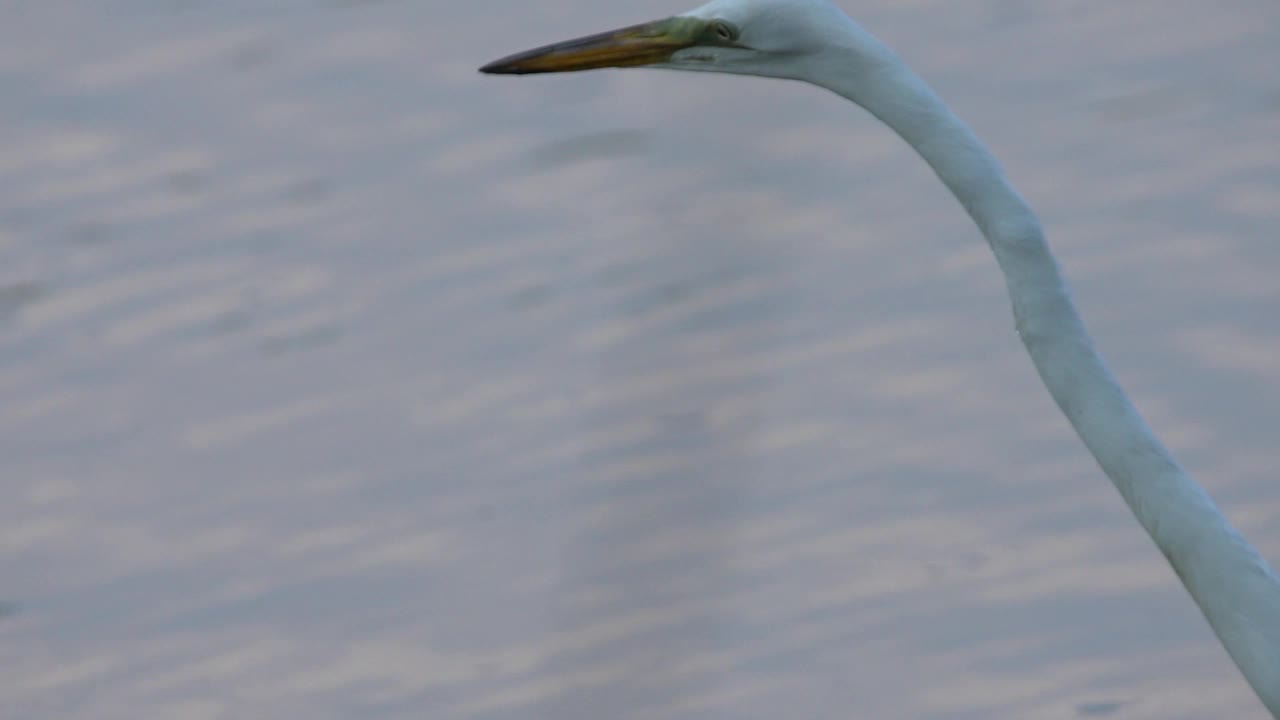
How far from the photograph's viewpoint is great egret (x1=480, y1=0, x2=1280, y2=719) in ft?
9.68

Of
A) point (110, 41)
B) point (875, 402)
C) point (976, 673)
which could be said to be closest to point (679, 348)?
point (875, 402)

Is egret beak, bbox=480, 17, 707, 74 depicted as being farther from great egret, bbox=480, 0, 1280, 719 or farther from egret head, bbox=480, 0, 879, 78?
great egret, bbox=480, 0, 1280, 719

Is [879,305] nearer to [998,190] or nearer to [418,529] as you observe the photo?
[418,529]

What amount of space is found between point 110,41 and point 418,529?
249 cm

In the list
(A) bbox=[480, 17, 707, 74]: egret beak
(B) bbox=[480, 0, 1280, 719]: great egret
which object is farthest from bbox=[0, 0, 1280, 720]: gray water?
(B) bbox=[480, 0, 1280, 719]: great egret

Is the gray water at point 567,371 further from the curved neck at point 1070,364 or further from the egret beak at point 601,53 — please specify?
Result: the curved neck at point 1070,364

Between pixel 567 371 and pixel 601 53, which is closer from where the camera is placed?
pixel 601 53

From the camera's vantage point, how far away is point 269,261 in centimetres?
612

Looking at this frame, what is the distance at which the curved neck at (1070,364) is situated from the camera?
2.95 m

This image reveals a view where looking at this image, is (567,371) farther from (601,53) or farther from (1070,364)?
(1070,364)

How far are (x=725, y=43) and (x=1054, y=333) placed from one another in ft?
2.09

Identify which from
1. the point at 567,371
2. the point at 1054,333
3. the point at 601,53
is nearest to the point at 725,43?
the point at 601,53

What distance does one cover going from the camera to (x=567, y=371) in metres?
5.62

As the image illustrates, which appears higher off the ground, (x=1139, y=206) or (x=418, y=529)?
(x=1139, y=206)
